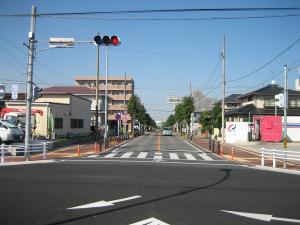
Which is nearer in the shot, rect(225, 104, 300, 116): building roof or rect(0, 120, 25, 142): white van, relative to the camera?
rect(0, 120, 25, 142): white van

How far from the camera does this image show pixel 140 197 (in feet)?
33.4

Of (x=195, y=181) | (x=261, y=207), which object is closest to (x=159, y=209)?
(x=261, y=207)

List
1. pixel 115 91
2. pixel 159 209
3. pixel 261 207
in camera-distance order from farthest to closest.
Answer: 1. pixel 115 91
2. pixel 261 207
3. pixel 159 209

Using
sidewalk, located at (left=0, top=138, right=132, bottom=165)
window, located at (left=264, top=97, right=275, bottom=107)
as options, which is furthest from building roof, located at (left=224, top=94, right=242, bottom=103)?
sidewalk, located at (left=0, top=138, right=132, bottom=165)

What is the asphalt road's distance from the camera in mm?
8008

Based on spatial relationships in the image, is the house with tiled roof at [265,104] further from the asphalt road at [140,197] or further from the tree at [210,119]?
the asphalt road at [140,197]

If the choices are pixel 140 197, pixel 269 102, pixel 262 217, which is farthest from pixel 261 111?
pixel 262 217

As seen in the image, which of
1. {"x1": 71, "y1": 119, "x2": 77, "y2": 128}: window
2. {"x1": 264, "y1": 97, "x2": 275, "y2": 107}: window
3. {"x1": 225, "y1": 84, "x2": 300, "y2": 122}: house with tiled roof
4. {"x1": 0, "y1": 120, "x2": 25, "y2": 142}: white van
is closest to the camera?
{"x1": 0, "y1": 120, "x2": 25, "y2": 142}: white van

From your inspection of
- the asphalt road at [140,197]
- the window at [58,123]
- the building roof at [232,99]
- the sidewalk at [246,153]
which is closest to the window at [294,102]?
the sidewalk at [246,153]

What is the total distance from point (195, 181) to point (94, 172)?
13.6 ft

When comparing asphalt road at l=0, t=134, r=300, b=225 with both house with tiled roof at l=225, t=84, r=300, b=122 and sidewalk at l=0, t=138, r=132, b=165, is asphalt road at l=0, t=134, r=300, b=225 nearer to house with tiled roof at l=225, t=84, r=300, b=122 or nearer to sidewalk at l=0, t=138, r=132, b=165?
sidewalk at l=0, t=138, r=132, b=165

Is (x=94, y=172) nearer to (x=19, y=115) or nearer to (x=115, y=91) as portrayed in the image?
(x=19, y=115)

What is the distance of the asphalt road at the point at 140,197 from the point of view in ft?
26.3

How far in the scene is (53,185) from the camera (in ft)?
39.2
